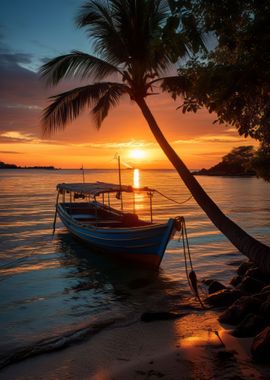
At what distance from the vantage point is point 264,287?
410 inches

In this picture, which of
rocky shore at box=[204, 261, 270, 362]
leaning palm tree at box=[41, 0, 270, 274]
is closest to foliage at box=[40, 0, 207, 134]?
leaning palm tree at box=[41, 0, 270, 274]

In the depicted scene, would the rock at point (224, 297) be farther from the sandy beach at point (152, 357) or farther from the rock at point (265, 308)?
the rock at point (265, 308)

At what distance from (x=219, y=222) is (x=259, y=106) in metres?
2.78

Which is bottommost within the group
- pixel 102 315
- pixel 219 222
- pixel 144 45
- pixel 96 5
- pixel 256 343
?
pixel 102 315

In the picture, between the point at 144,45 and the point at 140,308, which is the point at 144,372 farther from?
the point at 144,45

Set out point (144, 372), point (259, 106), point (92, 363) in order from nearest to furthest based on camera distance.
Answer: point (144, 372), point (92, 363), point (259, 106)

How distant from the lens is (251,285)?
36.5 ft

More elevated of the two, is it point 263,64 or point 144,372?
point 263,64

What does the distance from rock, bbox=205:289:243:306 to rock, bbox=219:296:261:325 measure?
4.55 ft

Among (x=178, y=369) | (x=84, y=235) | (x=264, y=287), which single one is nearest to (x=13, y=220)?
(x=84, y=235)

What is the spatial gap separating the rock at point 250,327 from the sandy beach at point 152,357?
8.1 inches

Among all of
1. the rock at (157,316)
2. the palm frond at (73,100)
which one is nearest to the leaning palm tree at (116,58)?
the palm frond at (73,100)

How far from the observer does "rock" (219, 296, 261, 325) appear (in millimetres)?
8828

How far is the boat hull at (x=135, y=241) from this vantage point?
560 inches
